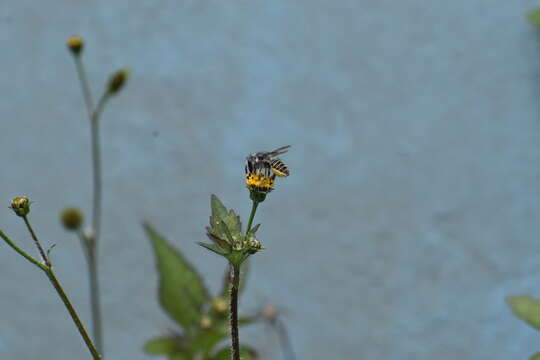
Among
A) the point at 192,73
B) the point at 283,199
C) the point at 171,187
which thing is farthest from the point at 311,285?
the point at 192,73

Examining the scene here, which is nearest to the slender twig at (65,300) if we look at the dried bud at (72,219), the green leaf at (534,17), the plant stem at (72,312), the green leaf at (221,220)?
the plant stem at (72,312)


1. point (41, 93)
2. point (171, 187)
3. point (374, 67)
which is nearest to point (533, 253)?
point (374, 67)

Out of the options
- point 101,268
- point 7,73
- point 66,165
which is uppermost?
point 7,73

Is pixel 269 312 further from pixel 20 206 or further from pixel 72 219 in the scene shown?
pixel 20 206

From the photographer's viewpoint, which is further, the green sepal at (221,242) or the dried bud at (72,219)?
the dried bud at (72,219)

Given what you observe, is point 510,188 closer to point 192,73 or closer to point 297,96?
point 297,96

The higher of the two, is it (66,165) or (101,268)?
(66,165)

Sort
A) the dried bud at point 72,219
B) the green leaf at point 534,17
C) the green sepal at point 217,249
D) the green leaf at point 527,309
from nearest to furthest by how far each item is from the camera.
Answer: the green sepal at point 217,249 < the green leaf at point 527,309 < the dried bud at point 72,219 < the green leaf at point 534,17

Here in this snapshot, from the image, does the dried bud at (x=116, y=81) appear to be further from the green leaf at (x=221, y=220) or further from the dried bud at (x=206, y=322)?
the green leaf at (x=221, y=220)

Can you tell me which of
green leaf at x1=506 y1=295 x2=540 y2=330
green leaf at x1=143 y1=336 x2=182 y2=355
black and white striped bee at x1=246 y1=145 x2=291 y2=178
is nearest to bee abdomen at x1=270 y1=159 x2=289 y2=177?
black and white striped bee at x1=246 y1=145 x2=291 y2=178
